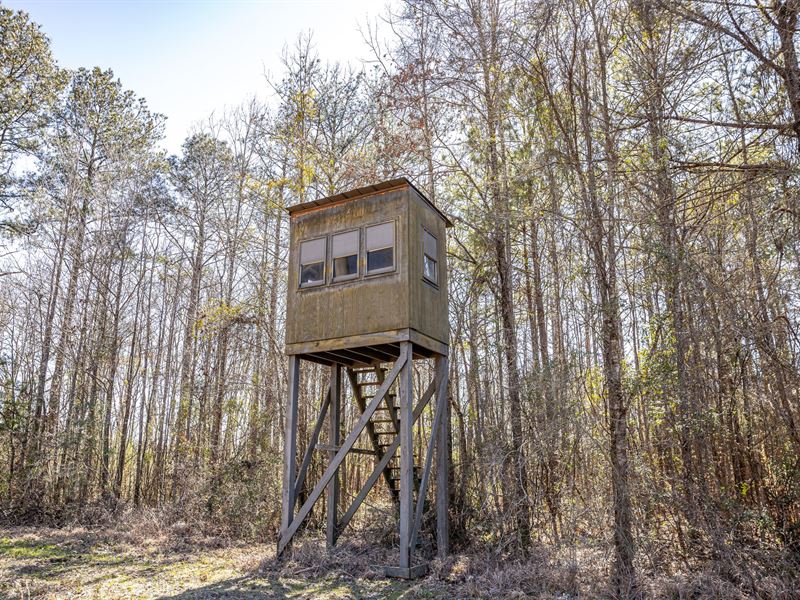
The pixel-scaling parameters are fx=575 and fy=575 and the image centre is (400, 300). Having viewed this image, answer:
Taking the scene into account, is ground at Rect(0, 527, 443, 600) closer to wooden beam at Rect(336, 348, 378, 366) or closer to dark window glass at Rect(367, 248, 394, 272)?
wooden beam at Rect(336, 348, 378, 366)

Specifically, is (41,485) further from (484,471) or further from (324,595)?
(484,471)

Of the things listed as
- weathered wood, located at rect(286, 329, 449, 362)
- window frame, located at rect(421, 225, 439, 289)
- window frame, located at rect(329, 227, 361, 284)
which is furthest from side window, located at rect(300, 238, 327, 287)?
window frame, located at rect(421, 225, 439, 289)

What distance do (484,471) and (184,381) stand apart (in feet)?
31.0

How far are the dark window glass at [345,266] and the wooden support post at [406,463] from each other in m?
1.63

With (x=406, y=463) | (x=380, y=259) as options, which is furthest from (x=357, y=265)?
(x=406, y=463)

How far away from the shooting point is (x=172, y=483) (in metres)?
14.6

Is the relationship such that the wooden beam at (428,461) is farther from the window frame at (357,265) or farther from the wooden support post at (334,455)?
the window frame at (357,265)

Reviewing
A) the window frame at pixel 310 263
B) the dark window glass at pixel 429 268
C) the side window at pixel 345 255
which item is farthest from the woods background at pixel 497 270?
the window frame at pixel 310 263

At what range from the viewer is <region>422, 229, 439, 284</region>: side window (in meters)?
9.60

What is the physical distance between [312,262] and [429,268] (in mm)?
2019

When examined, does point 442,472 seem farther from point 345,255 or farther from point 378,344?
point 345,255

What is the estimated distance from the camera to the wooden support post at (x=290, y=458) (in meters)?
9.24

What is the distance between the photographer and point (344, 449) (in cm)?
878

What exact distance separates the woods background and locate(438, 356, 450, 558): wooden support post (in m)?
0.67
